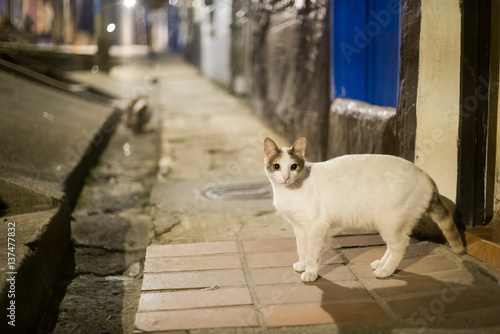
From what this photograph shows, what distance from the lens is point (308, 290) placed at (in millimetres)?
2676

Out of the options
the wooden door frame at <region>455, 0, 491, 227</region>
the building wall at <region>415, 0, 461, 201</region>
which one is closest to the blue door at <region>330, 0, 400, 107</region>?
the building wall at <region>415, 0, 461, 201</region>

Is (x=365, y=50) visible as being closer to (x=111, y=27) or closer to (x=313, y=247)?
(x=313, y=247)

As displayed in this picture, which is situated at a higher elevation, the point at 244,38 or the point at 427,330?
the point at 244,38

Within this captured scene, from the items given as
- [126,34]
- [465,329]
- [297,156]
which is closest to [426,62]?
[297,156]

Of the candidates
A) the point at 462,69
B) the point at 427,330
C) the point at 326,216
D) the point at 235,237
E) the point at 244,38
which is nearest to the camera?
the point at 427,330

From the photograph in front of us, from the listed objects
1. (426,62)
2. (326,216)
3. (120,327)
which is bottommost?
(120,327)

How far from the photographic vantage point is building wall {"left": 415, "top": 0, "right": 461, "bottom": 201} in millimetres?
3107

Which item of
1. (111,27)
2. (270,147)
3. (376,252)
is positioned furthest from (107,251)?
(111,27)

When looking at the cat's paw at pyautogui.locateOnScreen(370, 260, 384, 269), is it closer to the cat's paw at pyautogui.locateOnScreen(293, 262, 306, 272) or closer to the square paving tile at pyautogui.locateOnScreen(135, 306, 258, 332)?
the cat's paw at pyautogui.locateOnScreen(293, 262, 306, 272)

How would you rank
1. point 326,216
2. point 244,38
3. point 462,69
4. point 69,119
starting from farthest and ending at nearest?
1. point 244,38
2. point 69,119
3. point 462,69
4. point 326,216

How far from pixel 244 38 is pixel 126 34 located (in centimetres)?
3930

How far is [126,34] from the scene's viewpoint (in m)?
47.1

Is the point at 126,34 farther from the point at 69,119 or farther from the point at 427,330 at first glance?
the point at 427,330

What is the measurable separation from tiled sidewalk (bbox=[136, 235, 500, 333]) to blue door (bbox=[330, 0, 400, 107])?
1.63m
